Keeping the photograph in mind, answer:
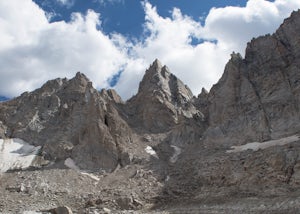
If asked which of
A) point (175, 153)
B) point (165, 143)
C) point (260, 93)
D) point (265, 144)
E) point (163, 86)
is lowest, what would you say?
point (265, 144)

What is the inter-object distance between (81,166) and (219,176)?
22375 millimetres

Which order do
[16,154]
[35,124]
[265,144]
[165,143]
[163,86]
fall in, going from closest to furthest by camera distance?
[265,144] < [16,154] < [165,143] < [35,124] < [163,86]

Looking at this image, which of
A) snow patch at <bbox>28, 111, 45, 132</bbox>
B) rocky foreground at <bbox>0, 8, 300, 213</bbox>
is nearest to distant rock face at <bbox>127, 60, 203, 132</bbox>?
rocky foreground at <bbox>0, 8, 300, 213</bbox>

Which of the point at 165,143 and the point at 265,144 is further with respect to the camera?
the point at 165,143

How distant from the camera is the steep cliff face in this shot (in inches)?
2606

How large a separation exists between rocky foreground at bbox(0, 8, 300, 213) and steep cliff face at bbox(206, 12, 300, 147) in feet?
0.64

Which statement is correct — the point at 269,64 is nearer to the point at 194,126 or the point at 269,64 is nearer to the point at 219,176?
the point at 194,126

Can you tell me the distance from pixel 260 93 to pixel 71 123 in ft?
107

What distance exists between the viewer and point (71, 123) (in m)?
80.4

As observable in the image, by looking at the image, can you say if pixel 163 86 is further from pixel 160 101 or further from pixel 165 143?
pixel 165 143

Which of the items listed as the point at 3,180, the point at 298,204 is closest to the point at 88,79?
the point at 3,180

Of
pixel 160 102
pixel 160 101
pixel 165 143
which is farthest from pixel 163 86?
pixel 165 143

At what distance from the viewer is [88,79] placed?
95.8 metres

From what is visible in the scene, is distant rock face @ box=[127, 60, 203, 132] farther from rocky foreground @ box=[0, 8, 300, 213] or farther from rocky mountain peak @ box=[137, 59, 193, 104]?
rocky foreground @ box=[0, 8, 300, 213]
